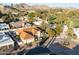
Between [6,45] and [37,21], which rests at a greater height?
[37,21]

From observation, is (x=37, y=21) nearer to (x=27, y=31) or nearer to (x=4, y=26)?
(x=27, y=31)

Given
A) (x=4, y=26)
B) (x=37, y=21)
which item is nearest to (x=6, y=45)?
(x=4, y=26)

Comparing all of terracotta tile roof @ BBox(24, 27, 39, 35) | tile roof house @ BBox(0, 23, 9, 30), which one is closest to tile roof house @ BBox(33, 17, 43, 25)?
terracotta tile roof @ BBox(24, 27, 39, 35)

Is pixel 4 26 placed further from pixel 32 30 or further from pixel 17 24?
pixel 32 30

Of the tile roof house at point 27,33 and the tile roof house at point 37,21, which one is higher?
the tile roof house at point 37,21

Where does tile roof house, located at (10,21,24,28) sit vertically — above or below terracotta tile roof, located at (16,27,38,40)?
above

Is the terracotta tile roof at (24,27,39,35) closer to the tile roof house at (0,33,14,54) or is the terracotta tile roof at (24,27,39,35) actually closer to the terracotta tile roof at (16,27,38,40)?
the terracotta tile roof at (16,27,38,40)

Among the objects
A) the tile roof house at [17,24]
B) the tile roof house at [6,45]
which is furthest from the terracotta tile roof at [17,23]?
the tile roof house at [6,45]

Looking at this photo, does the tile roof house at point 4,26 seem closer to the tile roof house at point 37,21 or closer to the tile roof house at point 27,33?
Result: the tile roof house at point 27,33
